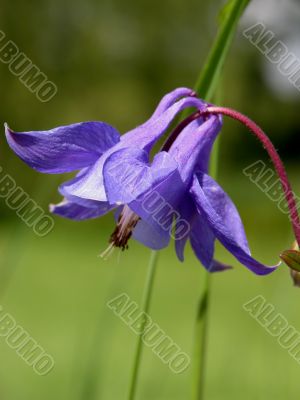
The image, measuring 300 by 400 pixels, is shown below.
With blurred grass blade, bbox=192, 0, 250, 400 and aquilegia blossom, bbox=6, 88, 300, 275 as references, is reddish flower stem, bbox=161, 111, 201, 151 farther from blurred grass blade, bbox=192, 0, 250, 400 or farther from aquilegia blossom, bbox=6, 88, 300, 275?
blurred grass blade, bbox=192, 0, 250, 400

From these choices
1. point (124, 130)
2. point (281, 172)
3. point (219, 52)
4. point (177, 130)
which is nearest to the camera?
point (281, 172)

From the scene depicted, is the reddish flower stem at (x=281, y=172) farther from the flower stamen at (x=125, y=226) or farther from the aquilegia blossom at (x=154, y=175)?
the flower stamen at (x=125, y=226)

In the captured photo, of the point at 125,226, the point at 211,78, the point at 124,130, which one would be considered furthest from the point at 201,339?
the point at 124,130

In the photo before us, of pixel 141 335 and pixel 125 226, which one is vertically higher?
Result: pixel 125 226

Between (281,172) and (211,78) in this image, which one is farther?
(211,78)

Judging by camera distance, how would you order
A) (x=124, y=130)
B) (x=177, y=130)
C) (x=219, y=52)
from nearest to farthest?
(x=177, y=130)
(x=219, y=52)
(x=124, y=130)

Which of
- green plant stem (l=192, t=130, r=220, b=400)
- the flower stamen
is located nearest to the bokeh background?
green plant stem (l=192, t=130, r=220, b=400)

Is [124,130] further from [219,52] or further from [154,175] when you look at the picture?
[154,175]

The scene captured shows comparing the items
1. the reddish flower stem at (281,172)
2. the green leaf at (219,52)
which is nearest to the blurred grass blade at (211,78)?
Result: the green leaf at (219,52)
